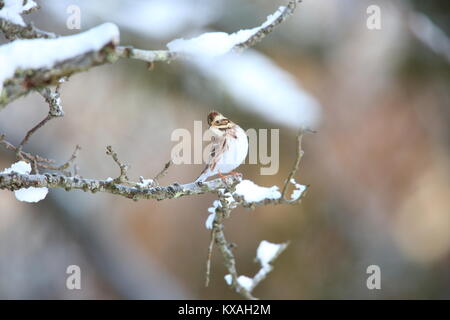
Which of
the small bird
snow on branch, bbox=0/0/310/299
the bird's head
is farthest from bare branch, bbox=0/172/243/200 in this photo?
the bird's head

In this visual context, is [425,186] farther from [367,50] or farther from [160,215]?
[160,215]

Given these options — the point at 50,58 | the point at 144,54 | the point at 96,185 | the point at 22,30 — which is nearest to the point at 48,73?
the point at 50,58

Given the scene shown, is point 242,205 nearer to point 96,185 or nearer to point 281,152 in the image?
point 96,185

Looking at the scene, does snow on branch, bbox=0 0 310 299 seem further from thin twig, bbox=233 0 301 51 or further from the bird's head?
the bird's head

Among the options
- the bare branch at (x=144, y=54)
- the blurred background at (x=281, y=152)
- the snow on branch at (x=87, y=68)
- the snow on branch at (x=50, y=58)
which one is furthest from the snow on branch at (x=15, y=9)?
the blurred background at (x=281, y=152)

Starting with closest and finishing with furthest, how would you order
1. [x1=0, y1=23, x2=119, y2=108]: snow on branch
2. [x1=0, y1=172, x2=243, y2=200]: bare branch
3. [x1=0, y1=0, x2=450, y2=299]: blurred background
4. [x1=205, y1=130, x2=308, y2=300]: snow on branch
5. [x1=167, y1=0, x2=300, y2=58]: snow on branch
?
[x1=0, y1=23, x2=119, y2=108]: snow on branch < [x1=167, y1=0, x2=300, y2=58]: snow on branch < [x1=0, y1=172, x2=243, y2=200]: bare branch < [x1=205, y1=130, x2=308, y2=300]: snow on branch < [x1=0, y1=0, x2=450, y2=299]: blurred background
